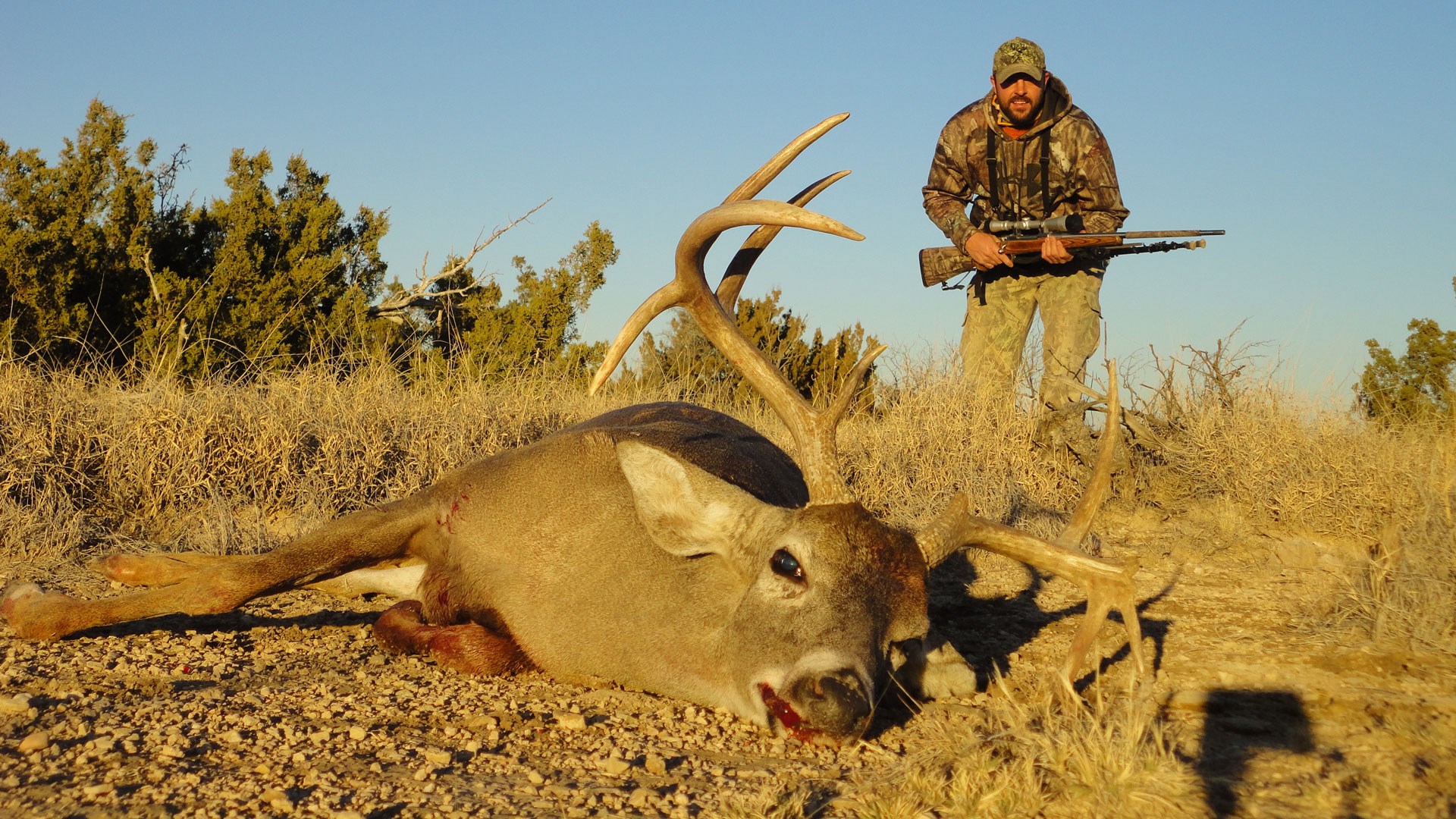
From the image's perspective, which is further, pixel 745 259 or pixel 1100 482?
pixel 745 259

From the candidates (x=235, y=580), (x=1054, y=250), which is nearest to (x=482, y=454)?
(x=235, y=580)

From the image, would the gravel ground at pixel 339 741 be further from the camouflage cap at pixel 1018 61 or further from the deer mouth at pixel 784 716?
the camouflage cap at pixel 1018 61

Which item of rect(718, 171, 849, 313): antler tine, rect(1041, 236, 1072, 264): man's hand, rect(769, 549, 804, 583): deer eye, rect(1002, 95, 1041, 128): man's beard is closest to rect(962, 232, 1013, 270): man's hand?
rect(1041, 236, 1072, 264): man's hand

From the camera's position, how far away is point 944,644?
429cm

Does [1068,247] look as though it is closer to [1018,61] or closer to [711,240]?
[1018,61]

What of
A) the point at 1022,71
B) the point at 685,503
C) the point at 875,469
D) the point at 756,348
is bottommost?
the point at 685,503

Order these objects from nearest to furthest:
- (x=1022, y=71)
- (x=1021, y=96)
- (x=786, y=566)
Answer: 1. (x=786, y=566)
2. (x=1022, y=71)
3. (x=1021, y=96)

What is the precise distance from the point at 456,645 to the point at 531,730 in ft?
2.54

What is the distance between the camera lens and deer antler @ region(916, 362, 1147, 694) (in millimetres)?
3965

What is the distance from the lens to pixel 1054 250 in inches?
303

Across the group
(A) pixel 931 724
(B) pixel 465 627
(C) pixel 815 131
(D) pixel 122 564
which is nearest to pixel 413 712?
(B) pixel 465 627

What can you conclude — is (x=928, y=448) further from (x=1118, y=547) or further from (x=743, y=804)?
(x=743, y=804)

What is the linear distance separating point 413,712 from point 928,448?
4.88 meters

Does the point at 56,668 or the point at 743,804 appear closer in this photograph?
the point at 743,804
